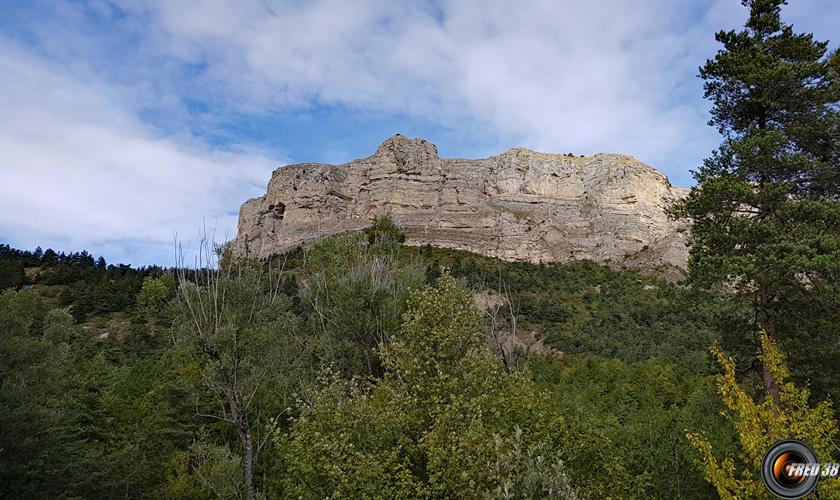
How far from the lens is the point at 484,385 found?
1242 centimetres

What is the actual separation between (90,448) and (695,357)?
3435cm

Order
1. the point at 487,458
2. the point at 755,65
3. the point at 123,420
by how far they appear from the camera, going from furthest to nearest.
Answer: the point at 123,420
the point at 755,65
the point at 487,458

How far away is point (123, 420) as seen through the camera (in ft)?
72.6

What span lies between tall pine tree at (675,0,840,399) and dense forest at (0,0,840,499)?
6cm

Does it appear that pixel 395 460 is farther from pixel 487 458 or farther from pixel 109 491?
pixel 109 491

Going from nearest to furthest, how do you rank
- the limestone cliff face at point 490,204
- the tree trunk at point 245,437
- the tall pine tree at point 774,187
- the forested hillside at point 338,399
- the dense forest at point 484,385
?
the dense forest at point 484,385 → the forested hillside at point 338,399 → the tall pine tree at point 774,187 → the tree trunk at point 245,437 → the limestone cliff face at point 490,204

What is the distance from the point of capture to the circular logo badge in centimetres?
698

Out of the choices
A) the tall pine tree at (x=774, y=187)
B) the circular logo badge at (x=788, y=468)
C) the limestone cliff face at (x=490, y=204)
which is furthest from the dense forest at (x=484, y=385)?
the limestone cliff face at (x=490, y=204)

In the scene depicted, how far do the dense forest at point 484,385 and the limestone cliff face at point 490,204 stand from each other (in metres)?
65.1

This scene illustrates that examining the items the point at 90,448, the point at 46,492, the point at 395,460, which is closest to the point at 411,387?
the point at 395,460

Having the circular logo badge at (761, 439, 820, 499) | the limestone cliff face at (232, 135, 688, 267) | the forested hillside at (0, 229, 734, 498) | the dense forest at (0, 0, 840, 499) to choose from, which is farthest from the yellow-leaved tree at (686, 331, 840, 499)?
the limestone cliff face at (232, 135, 688, 267)

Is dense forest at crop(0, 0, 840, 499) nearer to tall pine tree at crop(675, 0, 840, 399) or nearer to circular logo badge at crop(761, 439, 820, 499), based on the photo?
tall pine tree at crop(675, 0, 840, 399)

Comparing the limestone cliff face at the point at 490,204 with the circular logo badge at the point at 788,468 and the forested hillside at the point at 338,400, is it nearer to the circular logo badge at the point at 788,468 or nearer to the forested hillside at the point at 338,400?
the forested hillside at the point at 338,400

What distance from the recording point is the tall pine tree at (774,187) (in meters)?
13.2
